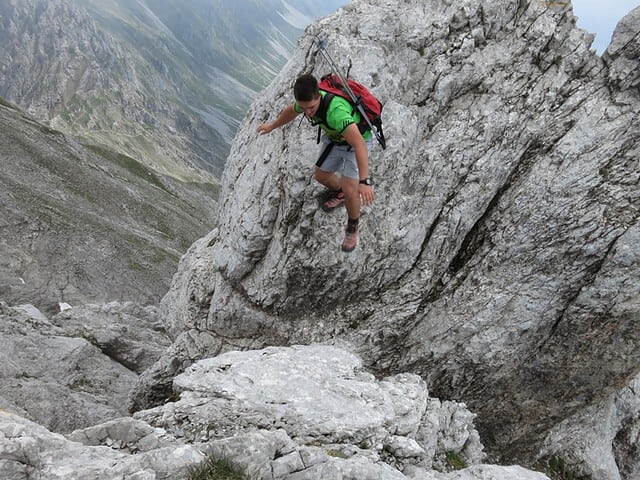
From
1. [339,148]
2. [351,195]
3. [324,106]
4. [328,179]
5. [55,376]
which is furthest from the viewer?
[55,376]

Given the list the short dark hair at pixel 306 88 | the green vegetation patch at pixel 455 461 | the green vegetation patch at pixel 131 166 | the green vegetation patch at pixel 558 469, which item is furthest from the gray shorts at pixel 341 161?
the green vegetation patch at pixel 131 166

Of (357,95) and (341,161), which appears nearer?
(357,95)

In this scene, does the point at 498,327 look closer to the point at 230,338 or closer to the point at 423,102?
the point at 423,102

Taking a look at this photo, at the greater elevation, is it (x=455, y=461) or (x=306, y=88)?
(x=306, y=88)

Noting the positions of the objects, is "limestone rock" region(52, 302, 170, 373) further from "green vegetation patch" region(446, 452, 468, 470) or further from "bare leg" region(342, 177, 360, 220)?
"green vegetation patch" region(446, 452, 468, 470)

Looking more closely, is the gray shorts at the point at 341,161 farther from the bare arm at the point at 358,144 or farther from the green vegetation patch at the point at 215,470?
the green vegetation patch at the point at 215,470

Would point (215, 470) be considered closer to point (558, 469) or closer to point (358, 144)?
point (358, 144)

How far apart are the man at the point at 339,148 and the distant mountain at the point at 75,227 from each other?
1703 inches

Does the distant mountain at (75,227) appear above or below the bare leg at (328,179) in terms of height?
below

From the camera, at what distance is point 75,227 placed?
81188mm

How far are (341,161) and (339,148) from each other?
63cm

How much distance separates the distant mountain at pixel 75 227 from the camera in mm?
67750

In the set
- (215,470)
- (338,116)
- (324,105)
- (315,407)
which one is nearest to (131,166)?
(324,105)

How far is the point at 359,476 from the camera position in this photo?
9.66 metres
